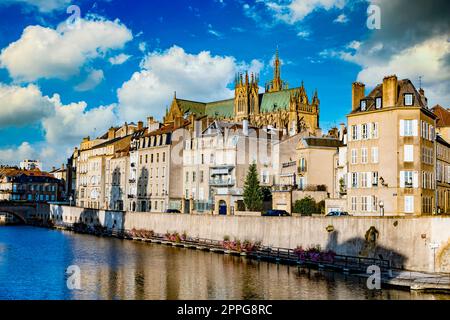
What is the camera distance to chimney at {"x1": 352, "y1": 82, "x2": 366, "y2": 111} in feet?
204

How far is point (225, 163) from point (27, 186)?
78.9 meters

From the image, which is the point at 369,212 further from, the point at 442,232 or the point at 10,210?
the point at 10,210

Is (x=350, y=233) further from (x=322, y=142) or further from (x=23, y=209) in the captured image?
(x=23, y=209)

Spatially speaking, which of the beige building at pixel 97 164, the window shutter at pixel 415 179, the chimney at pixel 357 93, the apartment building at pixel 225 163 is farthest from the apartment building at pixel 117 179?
the window shutter at pixel 415 179

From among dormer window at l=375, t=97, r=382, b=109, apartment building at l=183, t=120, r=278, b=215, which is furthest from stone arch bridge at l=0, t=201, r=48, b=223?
dormer window at l=375, t=97, r=382, b=109

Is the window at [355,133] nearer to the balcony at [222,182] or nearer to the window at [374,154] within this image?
the window at [374,154]

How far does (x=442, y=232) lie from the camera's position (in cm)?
4159

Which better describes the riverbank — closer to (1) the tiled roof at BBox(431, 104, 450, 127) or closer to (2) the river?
(2) the river

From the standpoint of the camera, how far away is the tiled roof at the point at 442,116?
70.6m

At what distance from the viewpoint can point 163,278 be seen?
141 ft

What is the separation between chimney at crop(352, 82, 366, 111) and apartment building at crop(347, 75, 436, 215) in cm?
282
